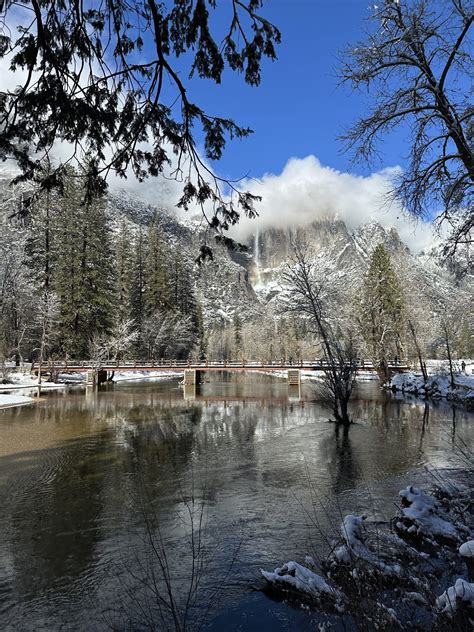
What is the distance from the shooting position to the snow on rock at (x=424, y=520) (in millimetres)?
6137

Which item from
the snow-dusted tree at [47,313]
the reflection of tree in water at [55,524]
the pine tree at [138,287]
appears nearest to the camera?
the reflection of tree in water at [55,524]

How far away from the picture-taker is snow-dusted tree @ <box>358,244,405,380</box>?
3741cm

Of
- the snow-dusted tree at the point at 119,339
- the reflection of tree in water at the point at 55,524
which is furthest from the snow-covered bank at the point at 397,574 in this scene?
the snow-dusted tree at the point at 119,339

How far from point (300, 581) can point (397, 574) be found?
1.18 meters

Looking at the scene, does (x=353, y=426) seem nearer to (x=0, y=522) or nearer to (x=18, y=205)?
(x=0, y=522)

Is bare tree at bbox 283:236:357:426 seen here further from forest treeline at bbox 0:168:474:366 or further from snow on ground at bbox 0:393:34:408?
snow on ground at bbox 0:393:34:408

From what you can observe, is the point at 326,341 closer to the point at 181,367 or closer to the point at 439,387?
the point at 439,387

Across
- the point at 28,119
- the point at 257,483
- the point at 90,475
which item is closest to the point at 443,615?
the point at 28,119

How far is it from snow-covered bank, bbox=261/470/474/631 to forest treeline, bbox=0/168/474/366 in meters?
24.5

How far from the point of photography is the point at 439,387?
92.4 feet

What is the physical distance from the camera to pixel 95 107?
13.8 feet

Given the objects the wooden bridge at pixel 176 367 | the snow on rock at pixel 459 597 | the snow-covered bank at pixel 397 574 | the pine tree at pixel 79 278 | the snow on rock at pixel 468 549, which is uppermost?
the pine tree at pixel 79 278

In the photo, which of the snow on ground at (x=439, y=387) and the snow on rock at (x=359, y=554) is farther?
the snow on ground at (x=439, y=387)

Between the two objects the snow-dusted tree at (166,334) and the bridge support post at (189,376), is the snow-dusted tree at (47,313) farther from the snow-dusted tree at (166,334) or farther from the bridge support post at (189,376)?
the snow-dusted tree at (166,334)
